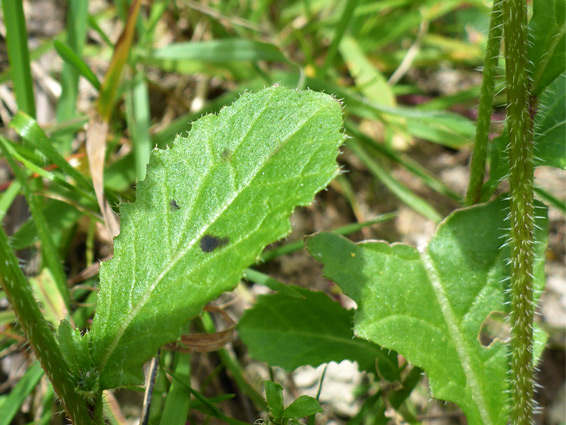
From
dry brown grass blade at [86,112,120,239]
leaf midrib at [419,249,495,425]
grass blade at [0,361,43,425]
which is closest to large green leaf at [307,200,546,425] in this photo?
leaf midrib at [419,249,495,425]

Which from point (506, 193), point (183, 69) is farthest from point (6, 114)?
point (506, 193)

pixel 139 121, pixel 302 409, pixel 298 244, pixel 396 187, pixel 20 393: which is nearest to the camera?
→ pixel 302 409

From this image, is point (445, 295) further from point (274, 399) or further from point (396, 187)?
point (396, 187)

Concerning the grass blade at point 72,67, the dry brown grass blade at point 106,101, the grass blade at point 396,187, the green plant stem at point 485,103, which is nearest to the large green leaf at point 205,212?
the green plant stem at point 485,103

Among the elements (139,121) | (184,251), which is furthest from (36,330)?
(139,121)

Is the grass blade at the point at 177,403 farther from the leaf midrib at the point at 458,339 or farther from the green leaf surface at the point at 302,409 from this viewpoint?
the leaf midrib at the point at 458,339

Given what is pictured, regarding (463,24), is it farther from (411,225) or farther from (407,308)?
(407,308)
